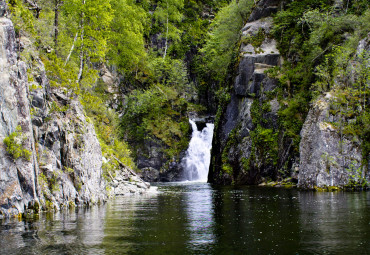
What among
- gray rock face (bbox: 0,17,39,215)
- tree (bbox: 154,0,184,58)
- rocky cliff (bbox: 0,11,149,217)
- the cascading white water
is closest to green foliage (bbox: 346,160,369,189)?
rocky cliff (bbox: 0,11,149,217)

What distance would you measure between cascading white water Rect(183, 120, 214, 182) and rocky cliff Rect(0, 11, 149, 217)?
27.7 metres

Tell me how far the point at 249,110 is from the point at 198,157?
13343 millimetres

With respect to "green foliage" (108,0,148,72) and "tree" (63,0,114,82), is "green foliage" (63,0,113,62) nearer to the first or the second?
"tree" (63,0,114,82)

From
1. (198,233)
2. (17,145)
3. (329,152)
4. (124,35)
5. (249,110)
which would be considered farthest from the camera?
(124,35)

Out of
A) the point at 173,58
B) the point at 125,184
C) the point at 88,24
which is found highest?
the point at 173,58

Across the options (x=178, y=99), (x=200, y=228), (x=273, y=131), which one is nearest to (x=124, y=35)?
(x=178, y=99)

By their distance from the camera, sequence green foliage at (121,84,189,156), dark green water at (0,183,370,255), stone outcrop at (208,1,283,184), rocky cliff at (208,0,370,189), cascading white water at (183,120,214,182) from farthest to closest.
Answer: green foliage at (121,84,189,156), cascading white water at (183,120,214,182), stone outcrop at (208,1,283,184), rocky cliff at (208,0,370,189), dark green water at (0,183,370,255)

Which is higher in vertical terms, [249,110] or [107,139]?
[249,110]

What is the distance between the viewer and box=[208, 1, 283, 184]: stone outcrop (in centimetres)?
3625

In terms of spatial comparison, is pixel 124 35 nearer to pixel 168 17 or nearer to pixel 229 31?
pixel 229 31

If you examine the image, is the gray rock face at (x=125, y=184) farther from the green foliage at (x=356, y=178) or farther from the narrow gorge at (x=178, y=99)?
the green foliage at (x=356, y=178)

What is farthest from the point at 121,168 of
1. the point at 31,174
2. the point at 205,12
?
the point at 205,12

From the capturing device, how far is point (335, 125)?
26891mm

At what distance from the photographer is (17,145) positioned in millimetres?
12328
